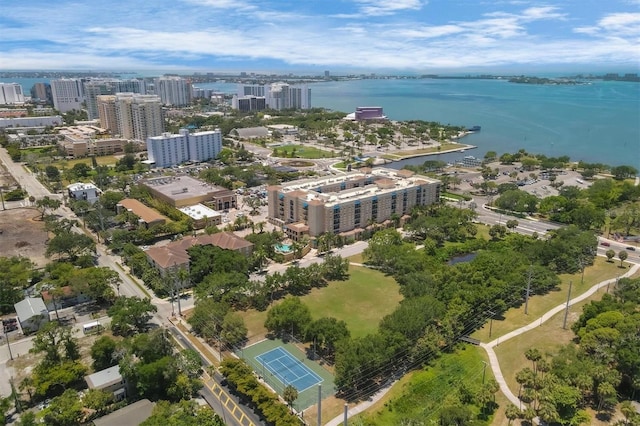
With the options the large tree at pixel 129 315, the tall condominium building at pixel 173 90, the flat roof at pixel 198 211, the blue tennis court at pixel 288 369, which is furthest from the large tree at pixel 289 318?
the tall condominium building at pixel 173 90

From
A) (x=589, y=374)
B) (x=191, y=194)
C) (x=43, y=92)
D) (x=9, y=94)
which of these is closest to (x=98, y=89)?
(x=43, y=92)

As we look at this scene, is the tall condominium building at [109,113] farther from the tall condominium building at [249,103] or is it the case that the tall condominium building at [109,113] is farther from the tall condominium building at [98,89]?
the tall condominium building at [249,103]

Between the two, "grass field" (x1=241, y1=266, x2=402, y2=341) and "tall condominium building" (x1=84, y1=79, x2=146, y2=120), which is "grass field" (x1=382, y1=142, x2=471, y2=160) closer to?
"grass field" (x1=241, y1=266, x2=402, y2=341)

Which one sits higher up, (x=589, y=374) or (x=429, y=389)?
(x=589, y=374)

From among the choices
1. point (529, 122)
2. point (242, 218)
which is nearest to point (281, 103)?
point (529, 122)

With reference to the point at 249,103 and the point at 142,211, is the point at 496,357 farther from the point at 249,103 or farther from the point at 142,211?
the point at 249,103

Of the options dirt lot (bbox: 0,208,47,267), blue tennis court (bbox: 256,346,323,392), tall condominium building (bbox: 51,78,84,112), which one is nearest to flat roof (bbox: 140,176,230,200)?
dirt lot (bbox: 0,208,47,267)

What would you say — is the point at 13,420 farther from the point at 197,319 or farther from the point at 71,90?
the point at 71,90
